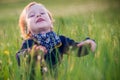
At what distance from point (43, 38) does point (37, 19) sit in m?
0.08

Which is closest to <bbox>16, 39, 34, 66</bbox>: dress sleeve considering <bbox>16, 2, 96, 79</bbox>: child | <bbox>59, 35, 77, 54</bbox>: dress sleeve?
<bbox>16, 2, 96, 79</bbox>: child

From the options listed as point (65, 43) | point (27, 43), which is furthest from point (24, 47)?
point (65, 43)

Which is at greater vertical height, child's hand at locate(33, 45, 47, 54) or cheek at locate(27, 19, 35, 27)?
cheek at locate(27, 19, 35, 27)

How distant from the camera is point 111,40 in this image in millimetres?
1515

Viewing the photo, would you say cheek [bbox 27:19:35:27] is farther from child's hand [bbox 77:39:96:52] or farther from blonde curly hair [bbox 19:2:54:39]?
child's hand [bbox 77:39:96:52]

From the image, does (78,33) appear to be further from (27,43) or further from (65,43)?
(27,43)

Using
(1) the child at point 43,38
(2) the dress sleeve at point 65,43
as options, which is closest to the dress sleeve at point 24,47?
(1) the child at point 43,38

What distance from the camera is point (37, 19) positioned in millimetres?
1508

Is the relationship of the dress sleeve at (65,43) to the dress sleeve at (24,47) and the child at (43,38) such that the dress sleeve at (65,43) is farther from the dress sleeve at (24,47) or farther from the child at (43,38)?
the dress sleeve at (24,47)

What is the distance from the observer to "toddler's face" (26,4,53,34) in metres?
1.50

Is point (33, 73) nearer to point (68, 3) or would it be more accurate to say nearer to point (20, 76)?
point (20, 76)

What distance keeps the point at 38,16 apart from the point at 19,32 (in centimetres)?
14

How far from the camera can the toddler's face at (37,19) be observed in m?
1.50

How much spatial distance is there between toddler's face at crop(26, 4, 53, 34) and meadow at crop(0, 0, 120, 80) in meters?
0.05
